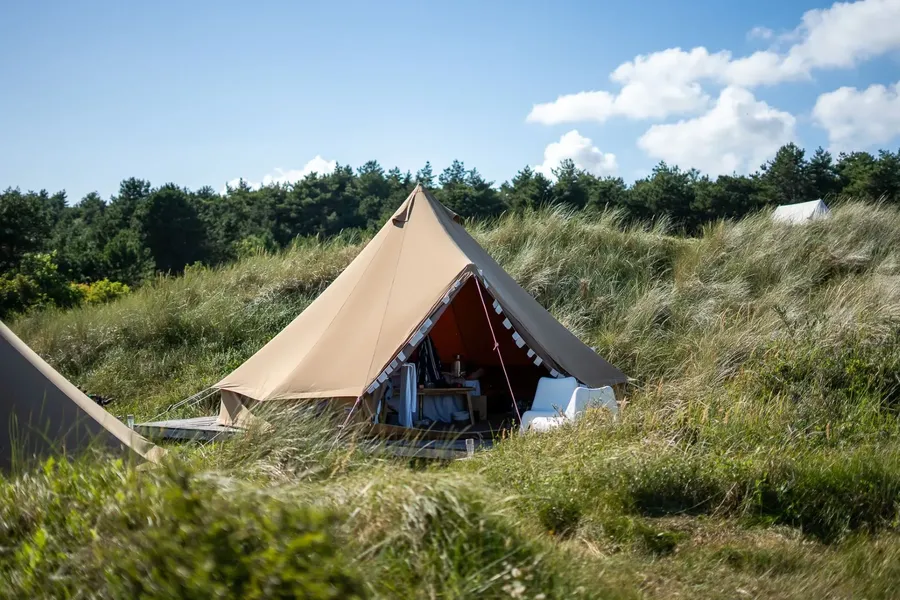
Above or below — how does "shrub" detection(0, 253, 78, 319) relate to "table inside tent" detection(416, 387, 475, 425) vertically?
above

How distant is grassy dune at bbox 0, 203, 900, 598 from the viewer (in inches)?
103

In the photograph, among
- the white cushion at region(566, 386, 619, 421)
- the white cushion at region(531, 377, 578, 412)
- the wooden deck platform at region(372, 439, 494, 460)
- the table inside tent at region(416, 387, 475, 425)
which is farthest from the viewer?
the table inside tent at region(416, 387, 475, 425)

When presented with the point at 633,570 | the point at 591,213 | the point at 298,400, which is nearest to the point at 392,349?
the point at 298,400

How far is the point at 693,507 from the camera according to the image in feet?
14.7

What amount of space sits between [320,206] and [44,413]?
28.0 meters

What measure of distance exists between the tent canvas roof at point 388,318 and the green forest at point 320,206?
37.1 feet

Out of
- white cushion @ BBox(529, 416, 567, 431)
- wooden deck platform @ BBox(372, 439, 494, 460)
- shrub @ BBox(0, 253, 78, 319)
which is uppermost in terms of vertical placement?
shrub @ BBox(0, 253, 78, 319)

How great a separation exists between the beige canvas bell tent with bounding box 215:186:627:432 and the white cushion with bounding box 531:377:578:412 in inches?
5.3

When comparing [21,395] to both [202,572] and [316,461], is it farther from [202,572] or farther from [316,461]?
[202,572]

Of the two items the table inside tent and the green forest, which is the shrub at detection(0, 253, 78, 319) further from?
the table inside tent

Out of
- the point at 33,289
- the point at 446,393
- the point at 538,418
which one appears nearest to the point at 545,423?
the point at 538,418

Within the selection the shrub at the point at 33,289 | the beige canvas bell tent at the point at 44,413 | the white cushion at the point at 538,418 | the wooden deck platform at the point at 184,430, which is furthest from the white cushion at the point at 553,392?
the shrub at the point at 33,289

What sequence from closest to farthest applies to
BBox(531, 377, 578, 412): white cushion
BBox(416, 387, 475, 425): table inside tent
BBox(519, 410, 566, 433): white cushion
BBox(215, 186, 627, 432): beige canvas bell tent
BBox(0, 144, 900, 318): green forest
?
1. BBox(519, 410, 566, 433): white cushion
2. BBox(215, 186, 627, 432): beige canvas bell tent
3. BBox(531, 377, 578, 412): white cushion
4. BBox(416, 387, 475, 425): table inside tent
5. BBox(0, 144, 900, 318): green forest

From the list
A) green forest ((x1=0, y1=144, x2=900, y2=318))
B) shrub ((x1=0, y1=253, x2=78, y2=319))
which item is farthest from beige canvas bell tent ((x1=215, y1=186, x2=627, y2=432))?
green forest ((x1=0, y1=144, x2=900, y2=318))
